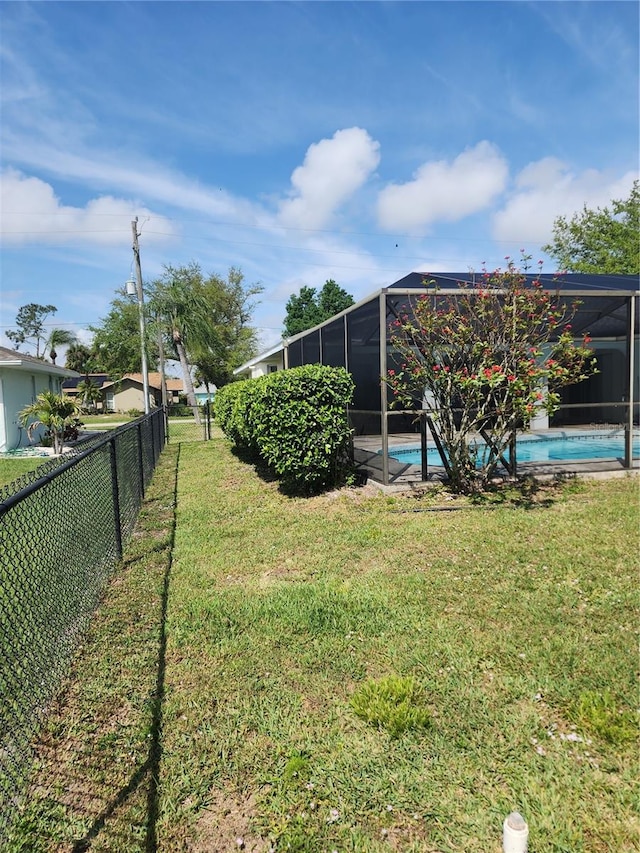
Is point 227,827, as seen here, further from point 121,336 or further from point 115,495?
point 121,336

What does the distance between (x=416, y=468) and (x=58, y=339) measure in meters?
52.3

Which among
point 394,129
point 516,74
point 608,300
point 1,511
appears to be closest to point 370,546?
point 1,511

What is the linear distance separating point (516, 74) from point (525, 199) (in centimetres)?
2143

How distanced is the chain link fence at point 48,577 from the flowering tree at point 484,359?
3695 millimetres

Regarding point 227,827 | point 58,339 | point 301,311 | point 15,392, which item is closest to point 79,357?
point 58,339

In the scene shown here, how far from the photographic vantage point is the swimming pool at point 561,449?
836 cm

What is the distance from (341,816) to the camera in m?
1.72

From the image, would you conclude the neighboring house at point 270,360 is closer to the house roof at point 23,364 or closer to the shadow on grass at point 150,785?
the house roof at point 23,364

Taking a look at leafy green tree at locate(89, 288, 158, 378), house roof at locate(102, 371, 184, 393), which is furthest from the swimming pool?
house roof at locate(102, 371, 184, 393)

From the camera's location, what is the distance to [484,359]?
581cm

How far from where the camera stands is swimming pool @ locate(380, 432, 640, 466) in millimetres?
8359

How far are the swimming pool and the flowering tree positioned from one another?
1257mm

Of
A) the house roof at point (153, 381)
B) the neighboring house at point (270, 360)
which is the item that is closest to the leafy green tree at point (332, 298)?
the house roof at point (153, 381)

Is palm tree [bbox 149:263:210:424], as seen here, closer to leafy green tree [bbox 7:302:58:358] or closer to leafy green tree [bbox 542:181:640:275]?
leafy green tree [bbox 542:181:640:275]
